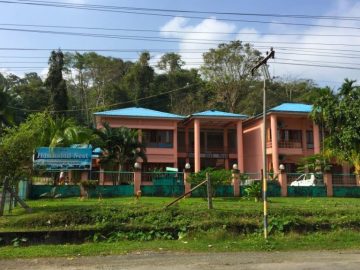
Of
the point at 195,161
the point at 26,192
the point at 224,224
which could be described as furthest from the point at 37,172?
the point at 195,161

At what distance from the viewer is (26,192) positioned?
24.8 metres

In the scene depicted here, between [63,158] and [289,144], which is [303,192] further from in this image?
[63,158]

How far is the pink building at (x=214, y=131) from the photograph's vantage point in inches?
1636

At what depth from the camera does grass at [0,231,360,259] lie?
1220cm

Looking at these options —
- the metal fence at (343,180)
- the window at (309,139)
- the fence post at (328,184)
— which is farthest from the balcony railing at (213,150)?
the fence post at (328,184)

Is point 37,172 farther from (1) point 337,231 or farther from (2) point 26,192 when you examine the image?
(1) point 337,231

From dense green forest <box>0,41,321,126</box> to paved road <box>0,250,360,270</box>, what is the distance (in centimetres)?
4137

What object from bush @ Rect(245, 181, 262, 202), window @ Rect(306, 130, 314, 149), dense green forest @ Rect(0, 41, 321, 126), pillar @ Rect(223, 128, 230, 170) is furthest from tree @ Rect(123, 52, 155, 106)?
bush @ Rect(245, 181, 262, 202)

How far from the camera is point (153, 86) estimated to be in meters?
61.3

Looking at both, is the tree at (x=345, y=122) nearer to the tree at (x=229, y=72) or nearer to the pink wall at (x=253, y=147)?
the pink wall at (x=253, y=147)

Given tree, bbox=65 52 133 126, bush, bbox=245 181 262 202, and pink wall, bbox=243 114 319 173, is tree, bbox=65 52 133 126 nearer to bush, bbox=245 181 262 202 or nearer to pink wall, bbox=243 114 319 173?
pink wall, bbox=243 114 319 173

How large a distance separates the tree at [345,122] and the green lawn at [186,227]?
8760mm

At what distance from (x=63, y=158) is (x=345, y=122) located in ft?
52.6

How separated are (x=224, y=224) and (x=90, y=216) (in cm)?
448
